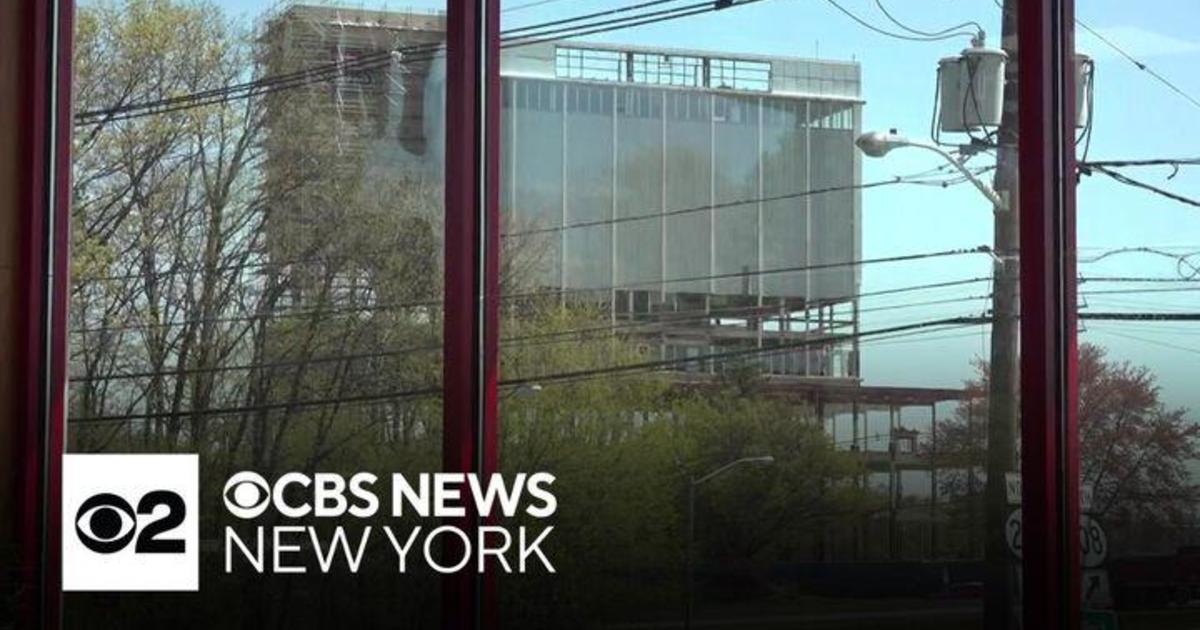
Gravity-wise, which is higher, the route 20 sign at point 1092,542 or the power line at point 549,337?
the power line at point 549,337

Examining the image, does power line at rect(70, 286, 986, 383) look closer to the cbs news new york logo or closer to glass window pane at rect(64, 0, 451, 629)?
glass window pane at rect(64, 0, 451, 629)

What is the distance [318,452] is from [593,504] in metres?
1.25

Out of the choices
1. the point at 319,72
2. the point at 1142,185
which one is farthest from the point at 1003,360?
the point at 319,72

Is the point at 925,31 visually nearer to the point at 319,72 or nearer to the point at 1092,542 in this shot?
the point at 1092,542

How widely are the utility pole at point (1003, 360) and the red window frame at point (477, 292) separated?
0.14 ft

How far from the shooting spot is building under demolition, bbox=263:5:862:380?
660cm

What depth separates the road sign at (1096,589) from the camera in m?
5.95

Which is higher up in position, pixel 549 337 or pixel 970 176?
pixel 970 176

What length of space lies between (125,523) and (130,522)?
0.03 metres

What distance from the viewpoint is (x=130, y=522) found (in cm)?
796

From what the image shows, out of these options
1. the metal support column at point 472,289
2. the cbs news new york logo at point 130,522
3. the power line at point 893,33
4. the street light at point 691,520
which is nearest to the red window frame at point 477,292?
the metal support column at point 472,289

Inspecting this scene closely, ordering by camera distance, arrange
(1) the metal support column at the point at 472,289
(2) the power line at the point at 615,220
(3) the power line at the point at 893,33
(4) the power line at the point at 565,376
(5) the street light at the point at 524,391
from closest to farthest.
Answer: (3) the power line at the point at 893,33
(4) the power line at the point at 565,376
(2) the power line at the point at 615,220
(5) the street light at the point at 524,391
(1) the metal support column at the point at 472,289

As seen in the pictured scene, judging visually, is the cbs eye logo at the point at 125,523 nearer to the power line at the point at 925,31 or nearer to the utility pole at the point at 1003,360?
the utility pole at the point at 1003,360

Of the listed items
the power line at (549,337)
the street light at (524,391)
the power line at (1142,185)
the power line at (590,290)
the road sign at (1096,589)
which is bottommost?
the road sign at (1096,589)
